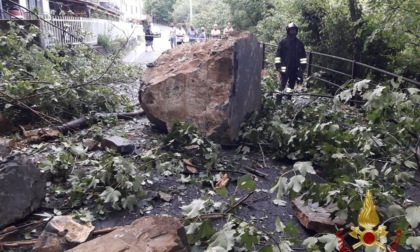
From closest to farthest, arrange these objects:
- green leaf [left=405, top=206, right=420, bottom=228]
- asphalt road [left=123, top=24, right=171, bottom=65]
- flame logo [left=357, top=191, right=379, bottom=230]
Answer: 1. flame logo [left=357, top=191, right=379, bottom=230]
2. green leaf [left=405, top=206, right=420, bottom=228]
3. asphalt road [left=123, top=24, right=171, bottom=65]

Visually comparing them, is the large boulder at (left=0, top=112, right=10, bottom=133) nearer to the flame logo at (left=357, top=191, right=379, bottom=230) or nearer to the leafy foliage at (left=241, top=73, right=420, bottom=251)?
the leafy foliage at (left=241, top=73, right=420, bottom=251)

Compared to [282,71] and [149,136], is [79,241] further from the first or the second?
[282,71]

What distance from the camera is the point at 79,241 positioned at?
2588mm

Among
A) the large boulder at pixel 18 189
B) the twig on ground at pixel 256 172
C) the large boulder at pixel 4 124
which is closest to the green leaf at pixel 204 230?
the large boulder at pixel 18 189

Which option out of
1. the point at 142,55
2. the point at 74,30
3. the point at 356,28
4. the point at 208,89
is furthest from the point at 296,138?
the point at 142,55

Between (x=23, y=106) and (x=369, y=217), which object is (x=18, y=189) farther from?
(x=369, y=217)

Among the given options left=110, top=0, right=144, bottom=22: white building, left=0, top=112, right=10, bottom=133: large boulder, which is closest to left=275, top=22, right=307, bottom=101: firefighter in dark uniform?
left=0, top=112, right=10, bottom=133: large boulder

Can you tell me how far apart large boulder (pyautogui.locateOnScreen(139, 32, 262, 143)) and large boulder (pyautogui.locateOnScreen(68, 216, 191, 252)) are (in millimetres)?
2728

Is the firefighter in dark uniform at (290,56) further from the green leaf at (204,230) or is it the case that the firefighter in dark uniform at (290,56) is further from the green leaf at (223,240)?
the green leaf at (223,240)

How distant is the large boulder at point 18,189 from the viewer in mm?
2951

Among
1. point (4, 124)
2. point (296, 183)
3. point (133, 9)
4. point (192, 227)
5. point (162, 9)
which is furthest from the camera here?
point (133, 9)

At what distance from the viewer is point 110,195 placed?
10.9 feet

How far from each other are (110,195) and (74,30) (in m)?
11.3

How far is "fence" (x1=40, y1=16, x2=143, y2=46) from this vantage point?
31.8 ft
